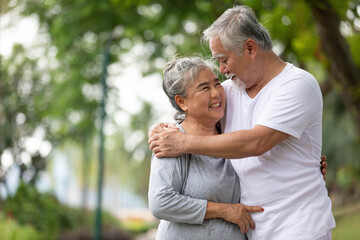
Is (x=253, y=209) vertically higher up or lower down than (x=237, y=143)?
lower down

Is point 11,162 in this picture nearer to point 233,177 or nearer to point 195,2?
point 195,2

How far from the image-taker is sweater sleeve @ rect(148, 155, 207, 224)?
3039 mm

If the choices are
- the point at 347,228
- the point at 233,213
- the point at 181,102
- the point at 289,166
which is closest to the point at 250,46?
the point at 181,102

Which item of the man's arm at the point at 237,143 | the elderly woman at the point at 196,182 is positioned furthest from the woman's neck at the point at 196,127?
Result: the man's arm at the point at 237,143

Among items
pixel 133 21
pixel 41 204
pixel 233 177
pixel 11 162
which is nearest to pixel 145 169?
pixel 11 162

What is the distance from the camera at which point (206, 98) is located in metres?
3.18

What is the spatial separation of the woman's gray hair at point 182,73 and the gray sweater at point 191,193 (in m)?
0.39

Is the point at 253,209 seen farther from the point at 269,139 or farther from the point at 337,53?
the point at 337,53

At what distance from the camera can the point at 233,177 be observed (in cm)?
321

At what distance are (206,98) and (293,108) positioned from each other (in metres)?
0.54

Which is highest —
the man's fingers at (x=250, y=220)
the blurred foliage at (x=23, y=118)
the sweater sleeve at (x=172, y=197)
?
the sweater sleeve at (x=172, y=197)

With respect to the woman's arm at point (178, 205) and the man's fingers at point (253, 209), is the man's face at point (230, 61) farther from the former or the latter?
the man's fingers at point (253, 209)

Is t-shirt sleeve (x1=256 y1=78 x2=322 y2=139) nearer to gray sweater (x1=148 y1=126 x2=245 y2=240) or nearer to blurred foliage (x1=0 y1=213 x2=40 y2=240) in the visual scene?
gray sweater (x1=148 y1=126 x2=245 y2=240)

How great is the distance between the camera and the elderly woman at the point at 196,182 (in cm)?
306
